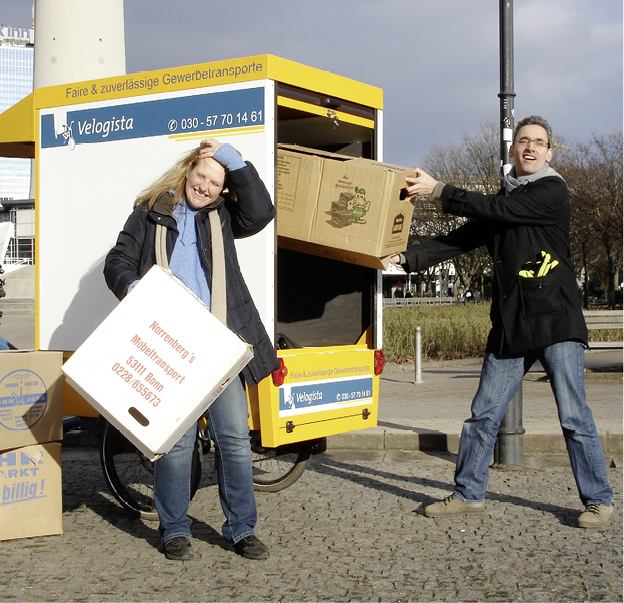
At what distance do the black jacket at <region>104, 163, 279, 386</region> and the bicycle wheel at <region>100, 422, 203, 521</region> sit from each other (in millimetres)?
937

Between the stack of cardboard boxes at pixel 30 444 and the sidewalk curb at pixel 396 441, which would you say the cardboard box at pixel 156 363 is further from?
the sidewalk curb at pixel 396 441

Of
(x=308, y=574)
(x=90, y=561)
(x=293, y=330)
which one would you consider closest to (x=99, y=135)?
(x=293, y=330)

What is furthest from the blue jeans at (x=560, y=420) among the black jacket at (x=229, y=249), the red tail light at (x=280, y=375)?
the black jacket at (x=229, y=249)

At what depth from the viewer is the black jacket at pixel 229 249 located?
3.53 meters

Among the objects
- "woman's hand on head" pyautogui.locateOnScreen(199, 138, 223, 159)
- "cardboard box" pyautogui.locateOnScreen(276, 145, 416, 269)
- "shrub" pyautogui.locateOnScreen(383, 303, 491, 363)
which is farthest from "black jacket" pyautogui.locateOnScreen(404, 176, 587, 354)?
"shrub" pyautogui.locateOnScreen(383, 303, 491, 363)

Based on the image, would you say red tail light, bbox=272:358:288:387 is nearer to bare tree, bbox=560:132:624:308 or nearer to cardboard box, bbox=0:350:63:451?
cardboard box, bbox=0:350:63:451

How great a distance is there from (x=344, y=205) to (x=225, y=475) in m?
1.64

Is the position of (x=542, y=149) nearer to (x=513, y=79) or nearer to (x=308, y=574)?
(x=513, y=79)

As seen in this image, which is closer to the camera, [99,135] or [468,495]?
[468,495]

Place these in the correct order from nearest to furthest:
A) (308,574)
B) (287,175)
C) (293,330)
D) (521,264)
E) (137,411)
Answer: (137,411)
(308,574)
(521,264)
(287,175)
(293,330)

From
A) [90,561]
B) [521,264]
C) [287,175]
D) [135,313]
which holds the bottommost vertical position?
[90,561]

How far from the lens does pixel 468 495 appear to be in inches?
164

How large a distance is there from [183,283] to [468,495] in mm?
1993

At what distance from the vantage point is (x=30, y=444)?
3.87 meters
